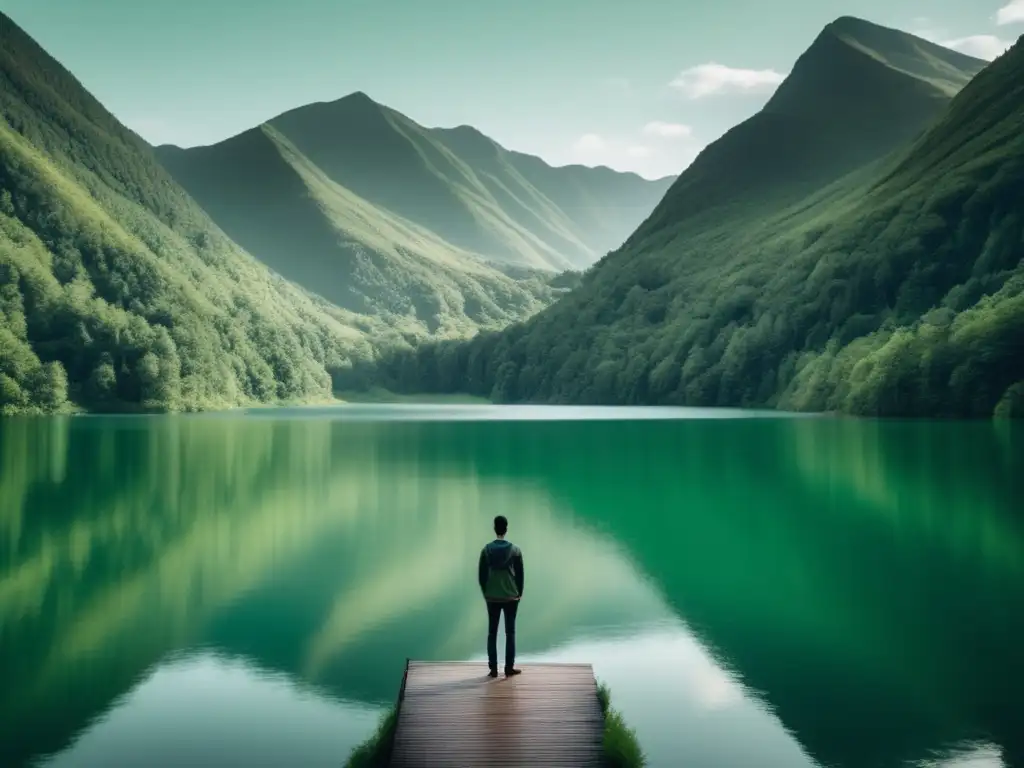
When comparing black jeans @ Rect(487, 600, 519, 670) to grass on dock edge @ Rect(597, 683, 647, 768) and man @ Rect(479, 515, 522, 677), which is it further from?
grass on dock edge @ Rect(597, 683, 647, 768)

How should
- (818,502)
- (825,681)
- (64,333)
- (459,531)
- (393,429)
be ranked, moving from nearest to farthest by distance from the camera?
(825,681) → (459,531) → (818,502) → (393,429) → (64,333)

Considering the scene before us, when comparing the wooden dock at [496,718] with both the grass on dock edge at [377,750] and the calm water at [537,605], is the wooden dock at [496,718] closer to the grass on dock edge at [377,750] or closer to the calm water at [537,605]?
the grass on dock edge at [377,750]

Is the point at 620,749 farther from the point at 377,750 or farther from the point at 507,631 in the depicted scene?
the point at 507,631

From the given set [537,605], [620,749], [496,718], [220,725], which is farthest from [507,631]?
[537,605]

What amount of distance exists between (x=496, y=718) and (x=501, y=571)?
262cm

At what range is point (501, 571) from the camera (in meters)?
18.2

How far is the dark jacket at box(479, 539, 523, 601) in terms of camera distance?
1819 centimetres

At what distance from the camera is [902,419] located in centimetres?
13462

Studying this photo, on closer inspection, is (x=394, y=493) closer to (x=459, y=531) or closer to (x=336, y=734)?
(x=459, y=531)

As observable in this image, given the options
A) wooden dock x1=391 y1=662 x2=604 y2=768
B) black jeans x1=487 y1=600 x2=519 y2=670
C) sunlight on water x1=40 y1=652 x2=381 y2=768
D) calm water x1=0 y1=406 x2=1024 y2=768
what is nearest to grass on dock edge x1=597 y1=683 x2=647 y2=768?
wooden dock x1=391 y1=662 x2=604 y2=768

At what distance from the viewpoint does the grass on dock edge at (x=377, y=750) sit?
15.9 m

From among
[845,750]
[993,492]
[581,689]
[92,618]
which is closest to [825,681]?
[845,750]

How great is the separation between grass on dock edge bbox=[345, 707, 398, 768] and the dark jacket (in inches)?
99.8

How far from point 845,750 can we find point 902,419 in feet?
409
